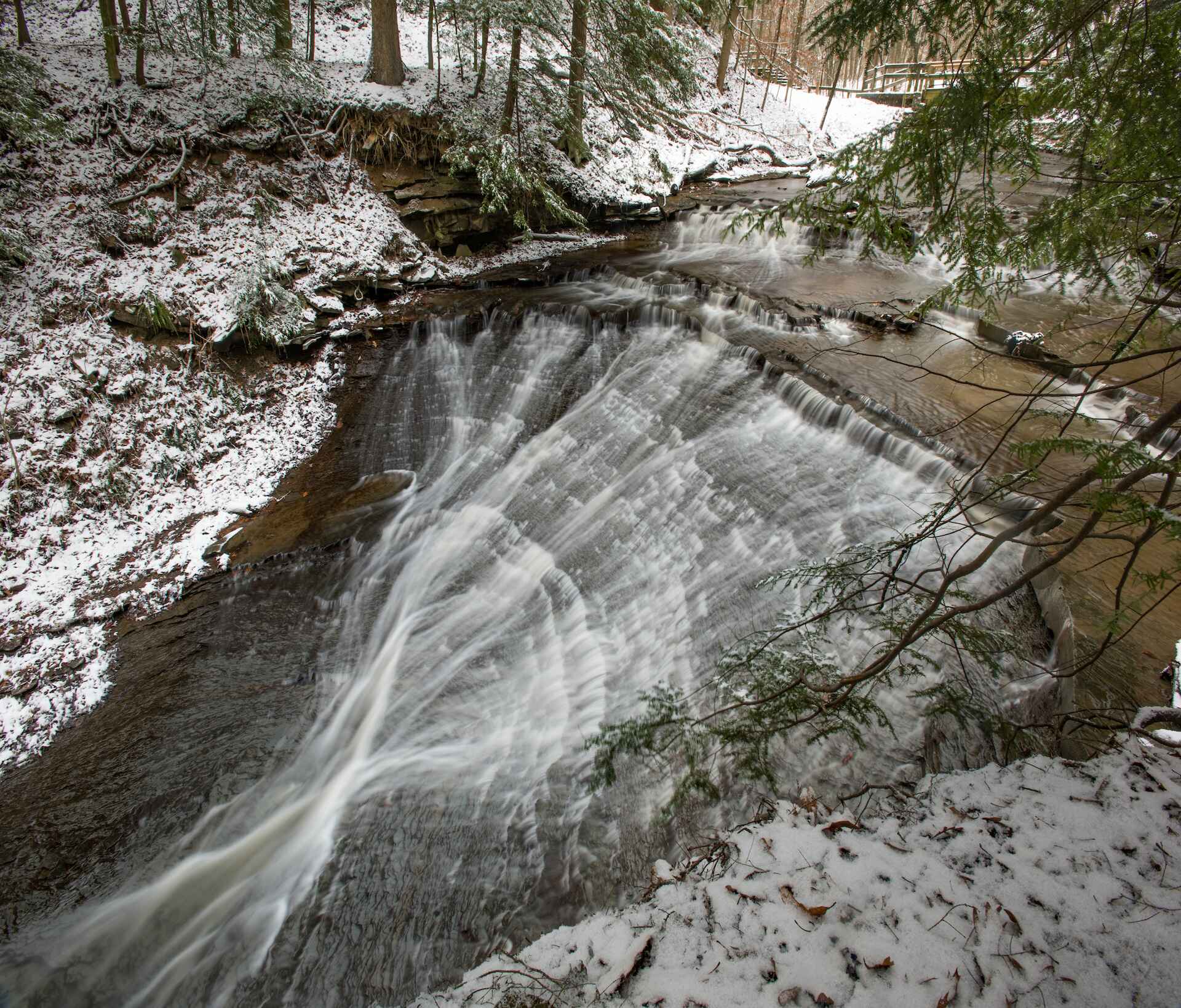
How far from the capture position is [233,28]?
438 inches

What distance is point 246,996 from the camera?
11.7ft

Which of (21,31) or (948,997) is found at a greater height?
(21,31)

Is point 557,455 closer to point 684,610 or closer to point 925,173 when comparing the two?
point 684,610

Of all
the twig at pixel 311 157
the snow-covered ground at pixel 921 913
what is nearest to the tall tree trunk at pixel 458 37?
the twig at pixel 311 157

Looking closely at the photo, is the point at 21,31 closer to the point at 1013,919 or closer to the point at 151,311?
the point at 151,311

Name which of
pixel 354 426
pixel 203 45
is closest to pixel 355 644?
pixel 354 426

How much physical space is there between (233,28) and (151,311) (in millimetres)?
7122

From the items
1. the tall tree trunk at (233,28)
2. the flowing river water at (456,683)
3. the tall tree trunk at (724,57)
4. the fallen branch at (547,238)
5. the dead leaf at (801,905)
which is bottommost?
the flowing river water at (456,683)

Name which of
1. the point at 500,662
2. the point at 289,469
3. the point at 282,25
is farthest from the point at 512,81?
the point at 500,662

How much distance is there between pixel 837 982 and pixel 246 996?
3.69 m

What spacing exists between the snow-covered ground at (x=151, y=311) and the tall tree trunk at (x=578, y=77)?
185cm

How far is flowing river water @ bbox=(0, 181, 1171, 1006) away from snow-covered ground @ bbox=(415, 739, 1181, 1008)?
3.74 feet

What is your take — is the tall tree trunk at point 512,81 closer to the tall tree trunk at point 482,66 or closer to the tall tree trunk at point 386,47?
the tall tree trunk at point 482,66

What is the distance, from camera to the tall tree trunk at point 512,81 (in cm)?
1066
